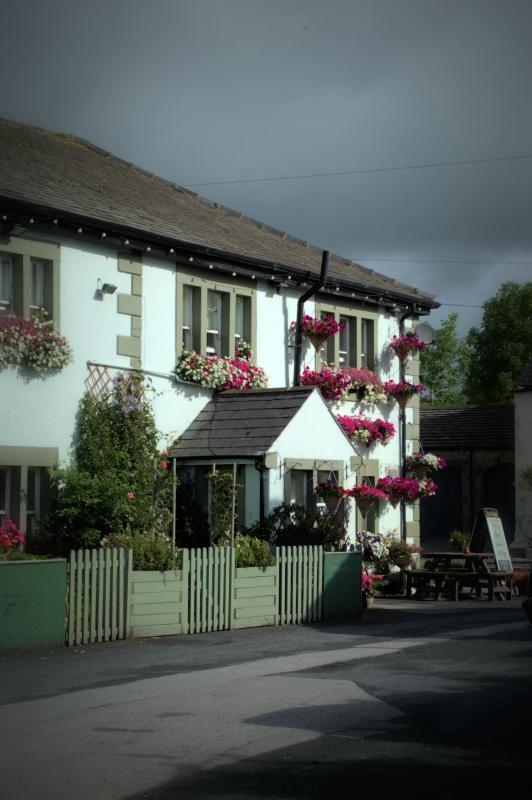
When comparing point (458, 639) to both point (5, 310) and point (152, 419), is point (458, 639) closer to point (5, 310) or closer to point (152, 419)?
point (152, 419)

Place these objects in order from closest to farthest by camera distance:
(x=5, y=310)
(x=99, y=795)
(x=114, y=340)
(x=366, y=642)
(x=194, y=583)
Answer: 1. (x=99, y=795)
2. (x=366, y=642)
3. (x=194, y=583)
4. (x=5, y=310)
5. (x=114, y=340)

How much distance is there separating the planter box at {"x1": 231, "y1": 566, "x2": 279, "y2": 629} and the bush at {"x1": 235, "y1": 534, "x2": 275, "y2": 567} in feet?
0.45

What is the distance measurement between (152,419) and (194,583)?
4.28 metres

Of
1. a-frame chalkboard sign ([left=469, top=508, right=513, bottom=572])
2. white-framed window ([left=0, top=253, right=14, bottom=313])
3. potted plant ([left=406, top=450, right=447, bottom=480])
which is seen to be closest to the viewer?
white-framed window ([left=0, top=253, right=14, bottom=313])

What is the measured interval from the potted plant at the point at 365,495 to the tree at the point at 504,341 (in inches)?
1272

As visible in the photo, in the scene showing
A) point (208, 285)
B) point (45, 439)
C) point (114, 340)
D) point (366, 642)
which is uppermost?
point (208, 285)

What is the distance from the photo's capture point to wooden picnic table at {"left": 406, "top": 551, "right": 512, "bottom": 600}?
73.4 ft

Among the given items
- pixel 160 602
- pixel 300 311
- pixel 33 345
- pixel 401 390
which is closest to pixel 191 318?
pixel 300 311

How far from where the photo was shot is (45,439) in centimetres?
1817

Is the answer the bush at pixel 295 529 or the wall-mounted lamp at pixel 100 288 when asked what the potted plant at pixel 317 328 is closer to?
the bush at pixel 295 529

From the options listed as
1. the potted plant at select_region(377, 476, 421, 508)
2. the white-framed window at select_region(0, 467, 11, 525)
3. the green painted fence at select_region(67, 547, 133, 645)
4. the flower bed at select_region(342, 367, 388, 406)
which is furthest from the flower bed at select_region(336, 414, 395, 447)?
the green painted fence at select_region(67, 547, 133, 645)

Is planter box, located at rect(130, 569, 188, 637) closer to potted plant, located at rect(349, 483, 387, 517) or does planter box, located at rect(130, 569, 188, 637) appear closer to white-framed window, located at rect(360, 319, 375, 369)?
potted plant, located at rect(349, 483, 387, 517)

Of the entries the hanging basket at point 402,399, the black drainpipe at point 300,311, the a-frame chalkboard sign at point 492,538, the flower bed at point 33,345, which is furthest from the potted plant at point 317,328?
the flower bed at point 33,345

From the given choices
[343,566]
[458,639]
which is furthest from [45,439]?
[458,639]
